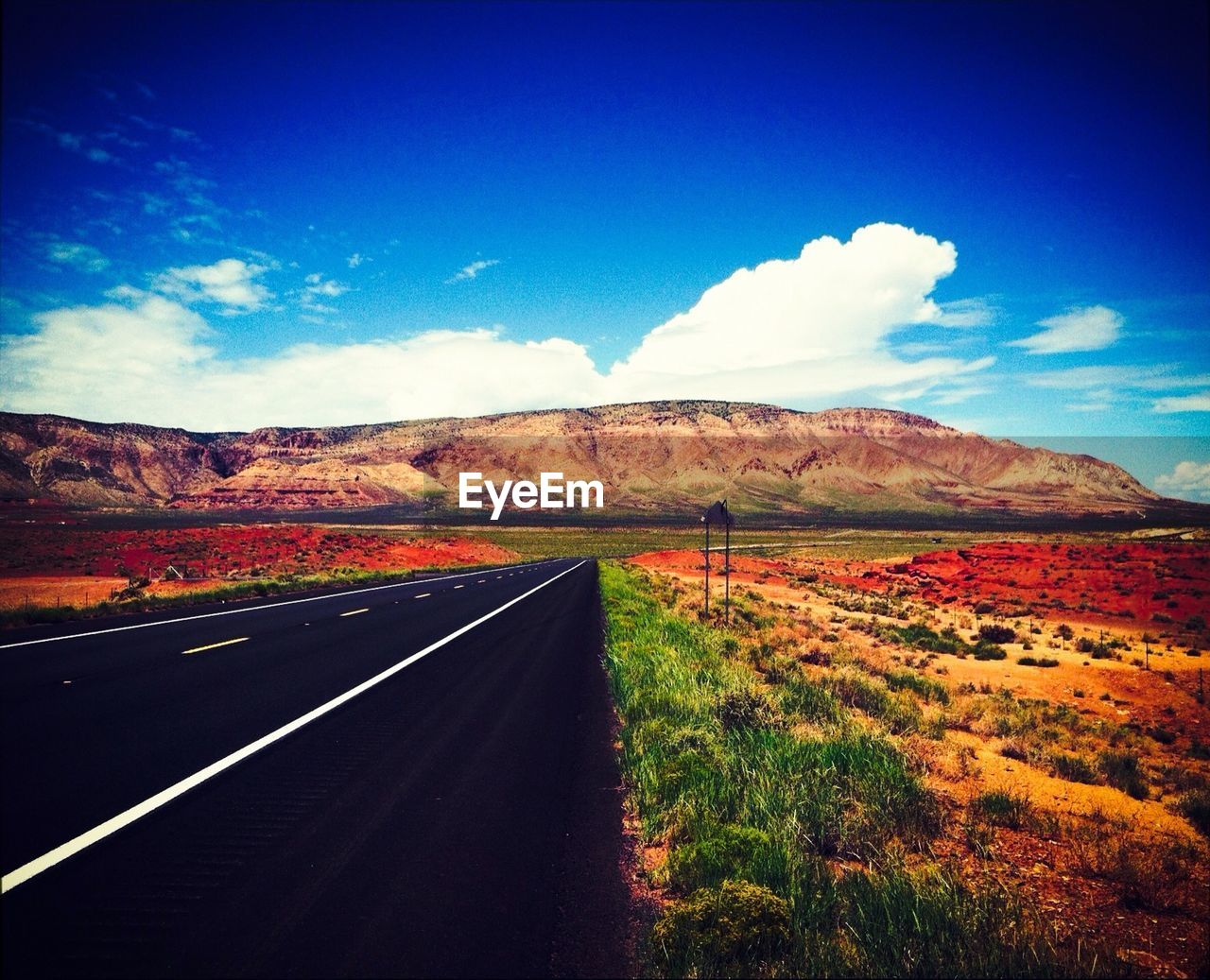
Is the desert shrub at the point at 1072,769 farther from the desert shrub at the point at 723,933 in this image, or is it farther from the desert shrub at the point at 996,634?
the desert shrub at the point at 996,634

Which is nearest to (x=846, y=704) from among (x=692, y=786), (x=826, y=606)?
(x=692, y=786)

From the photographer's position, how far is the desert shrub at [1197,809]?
643cm

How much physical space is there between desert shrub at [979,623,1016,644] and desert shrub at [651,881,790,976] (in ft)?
73.1

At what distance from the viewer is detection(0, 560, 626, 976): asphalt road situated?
10.4 ft

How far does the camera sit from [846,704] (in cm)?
986

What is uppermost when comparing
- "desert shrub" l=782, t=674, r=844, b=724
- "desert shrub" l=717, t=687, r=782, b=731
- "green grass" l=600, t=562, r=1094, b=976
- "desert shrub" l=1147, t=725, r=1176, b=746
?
"green grass" l=600, t=562, r=1094, b=976

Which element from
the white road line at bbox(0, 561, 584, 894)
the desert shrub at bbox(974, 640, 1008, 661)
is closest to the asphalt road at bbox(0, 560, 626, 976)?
the white road line at bbox(0, 561, 584, 894)

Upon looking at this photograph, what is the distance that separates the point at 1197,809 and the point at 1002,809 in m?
2.84

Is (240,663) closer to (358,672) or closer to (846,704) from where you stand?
(358,672)

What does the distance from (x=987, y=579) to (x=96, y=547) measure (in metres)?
65.5

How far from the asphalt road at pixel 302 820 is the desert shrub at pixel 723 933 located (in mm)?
319

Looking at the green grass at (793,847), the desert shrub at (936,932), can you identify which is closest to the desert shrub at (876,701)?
the green grass at (793,847)

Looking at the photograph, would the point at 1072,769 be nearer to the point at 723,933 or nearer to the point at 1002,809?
the point at 1002,809

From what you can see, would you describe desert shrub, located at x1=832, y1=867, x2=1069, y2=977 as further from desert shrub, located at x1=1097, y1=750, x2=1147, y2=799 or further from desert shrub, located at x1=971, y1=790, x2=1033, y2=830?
desert shrub, located at x1=1097, y1=750, x2=1147, y2=799
